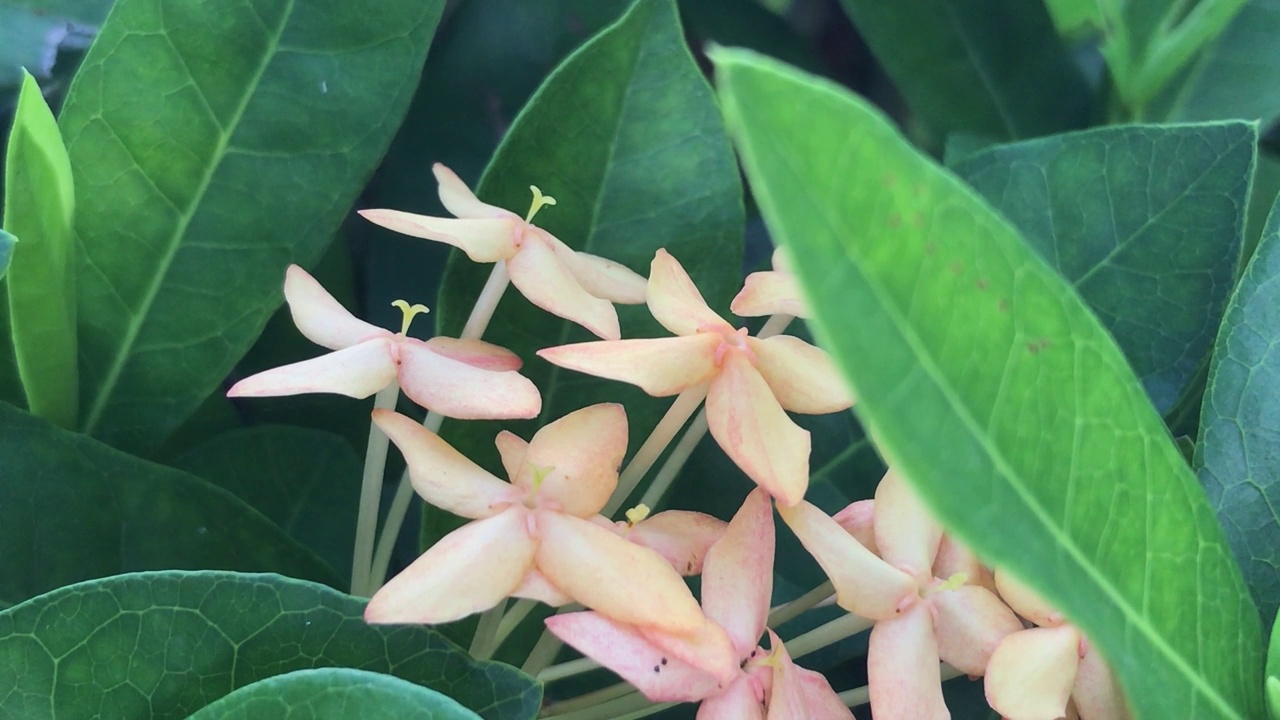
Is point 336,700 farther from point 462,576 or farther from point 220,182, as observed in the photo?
point 220,182

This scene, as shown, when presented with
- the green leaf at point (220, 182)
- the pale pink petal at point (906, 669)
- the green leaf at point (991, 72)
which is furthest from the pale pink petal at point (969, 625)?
the green leaf at point (991, 72)

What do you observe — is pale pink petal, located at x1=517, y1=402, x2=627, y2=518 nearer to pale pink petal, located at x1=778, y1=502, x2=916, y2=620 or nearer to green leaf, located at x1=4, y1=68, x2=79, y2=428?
pale pink petal, located at x1=778, y1=502, x2=916, y2=620

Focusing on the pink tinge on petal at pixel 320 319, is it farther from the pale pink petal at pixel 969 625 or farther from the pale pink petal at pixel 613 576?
the pale pink petal at pixel 969 625

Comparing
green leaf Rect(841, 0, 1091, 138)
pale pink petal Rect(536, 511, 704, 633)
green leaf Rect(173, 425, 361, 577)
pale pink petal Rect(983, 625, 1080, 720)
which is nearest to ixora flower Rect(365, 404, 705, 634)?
pale pink petal Rect(536, 511, 704, 633)

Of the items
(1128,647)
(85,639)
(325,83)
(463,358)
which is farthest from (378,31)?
(1128,647)

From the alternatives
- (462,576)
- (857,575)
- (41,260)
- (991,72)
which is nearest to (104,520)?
(41,260)

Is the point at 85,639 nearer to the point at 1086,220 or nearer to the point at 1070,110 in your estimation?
the point at 1086,220

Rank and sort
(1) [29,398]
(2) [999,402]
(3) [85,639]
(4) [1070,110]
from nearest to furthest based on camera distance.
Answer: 1. (2) [999,402]
2. (3) [85,639]
3. (1) [29,398]
4. (4) [1070,110]
